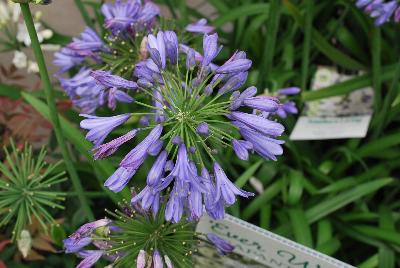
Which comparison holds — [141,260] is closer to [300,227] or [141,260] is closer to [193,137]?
[193,137]

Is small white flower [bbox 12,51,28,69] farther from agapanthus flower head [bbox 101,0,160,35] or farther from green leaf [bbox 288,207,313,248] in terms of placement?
green leaf [bbox 288,207,313,248]

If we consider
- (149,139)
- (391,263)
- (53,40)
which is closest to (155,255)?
(149,139)

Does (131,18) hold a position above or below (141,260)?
above

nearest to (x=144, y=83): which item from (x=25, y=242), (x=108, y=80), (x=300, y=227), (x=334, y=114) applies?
(x=108, y=80)

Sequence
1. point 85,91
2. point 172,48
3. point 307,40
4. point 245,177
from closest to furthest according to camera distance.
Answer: point 172,48 → point 85,91 → point 245,177 → point 307,40

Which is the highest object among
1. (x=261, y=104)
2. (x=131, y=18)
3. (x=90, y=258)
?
(x=131, y=18)

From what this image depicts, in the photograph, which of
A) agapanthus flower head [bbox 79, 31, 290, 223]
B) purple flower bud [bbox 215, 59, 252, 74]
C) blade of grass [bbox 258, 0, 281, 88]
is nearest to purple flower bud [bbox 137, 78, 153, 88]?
agapanthus flower head [bbox 79, 31, 290, 223]
